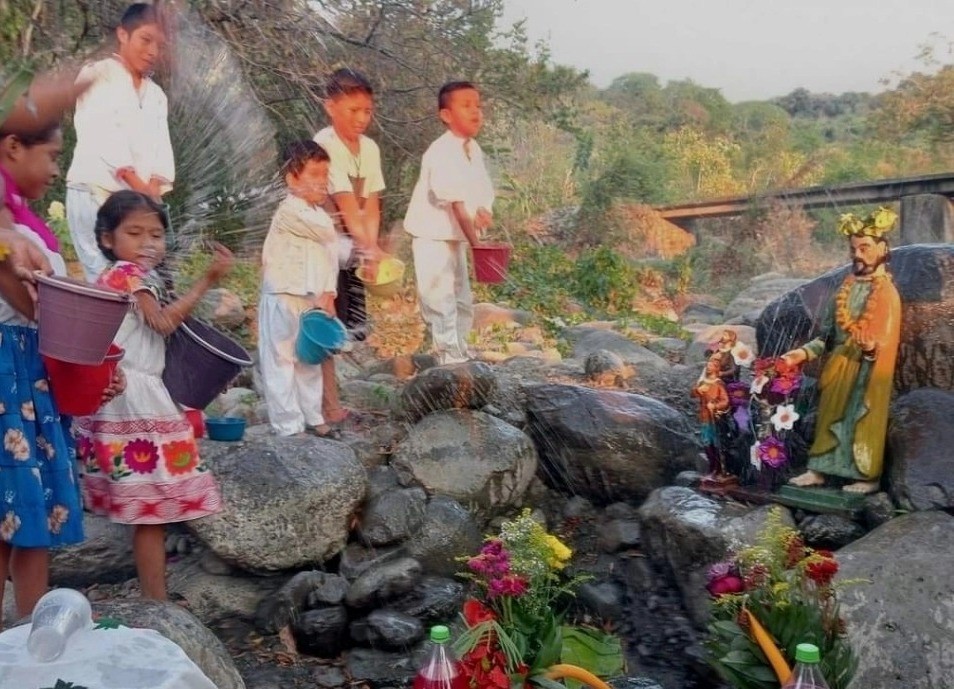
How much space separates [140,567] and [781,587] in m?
1.91

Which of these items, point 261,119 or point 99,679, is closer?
point 99,679

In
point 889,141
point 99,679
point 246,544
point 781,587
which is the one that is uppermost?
point 889,141

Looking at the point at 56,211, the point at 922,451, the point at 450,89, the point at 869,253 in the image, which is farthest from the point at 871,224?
the point at 56,211

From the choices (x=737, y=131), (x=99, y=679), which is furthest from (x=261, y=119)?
(x=737, y=131)

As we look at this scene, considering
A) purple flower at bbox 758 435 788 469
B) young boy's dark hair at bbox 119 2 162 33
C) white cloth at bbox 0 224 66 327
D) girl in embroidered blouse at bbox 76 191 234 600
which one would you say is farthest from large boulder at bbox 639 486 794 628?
young boy's dark hair at bbox 119 2 162 33

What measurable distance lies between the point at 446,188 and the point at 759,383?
1747mm

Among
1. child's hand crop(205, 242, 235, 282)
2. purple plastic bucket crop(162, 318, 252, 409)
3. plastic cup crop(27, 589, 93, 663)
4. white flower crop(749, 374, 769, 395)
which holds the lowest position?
white flower crop(749, 374, 769, 395)

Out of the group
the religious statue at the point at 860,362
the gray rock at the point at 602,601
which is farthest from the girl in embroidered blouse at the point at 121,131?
the religious statue at the point at 860,362

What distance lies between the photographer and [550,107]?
6.98 m

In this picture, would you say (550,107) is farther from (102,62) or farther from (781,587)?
(781,587)

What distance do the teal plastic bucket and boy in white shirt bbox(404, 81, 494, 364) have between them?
750 mm

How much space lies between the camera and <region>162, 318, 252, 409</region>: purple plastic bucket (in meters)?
3.07

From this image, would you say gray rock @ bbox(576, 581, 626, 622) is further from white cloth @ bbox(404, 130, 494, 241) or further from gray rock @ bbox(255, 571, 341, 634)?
white cloth @ bbox(404, 130, 494, 241)

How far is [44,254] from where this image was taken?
8.75ft
